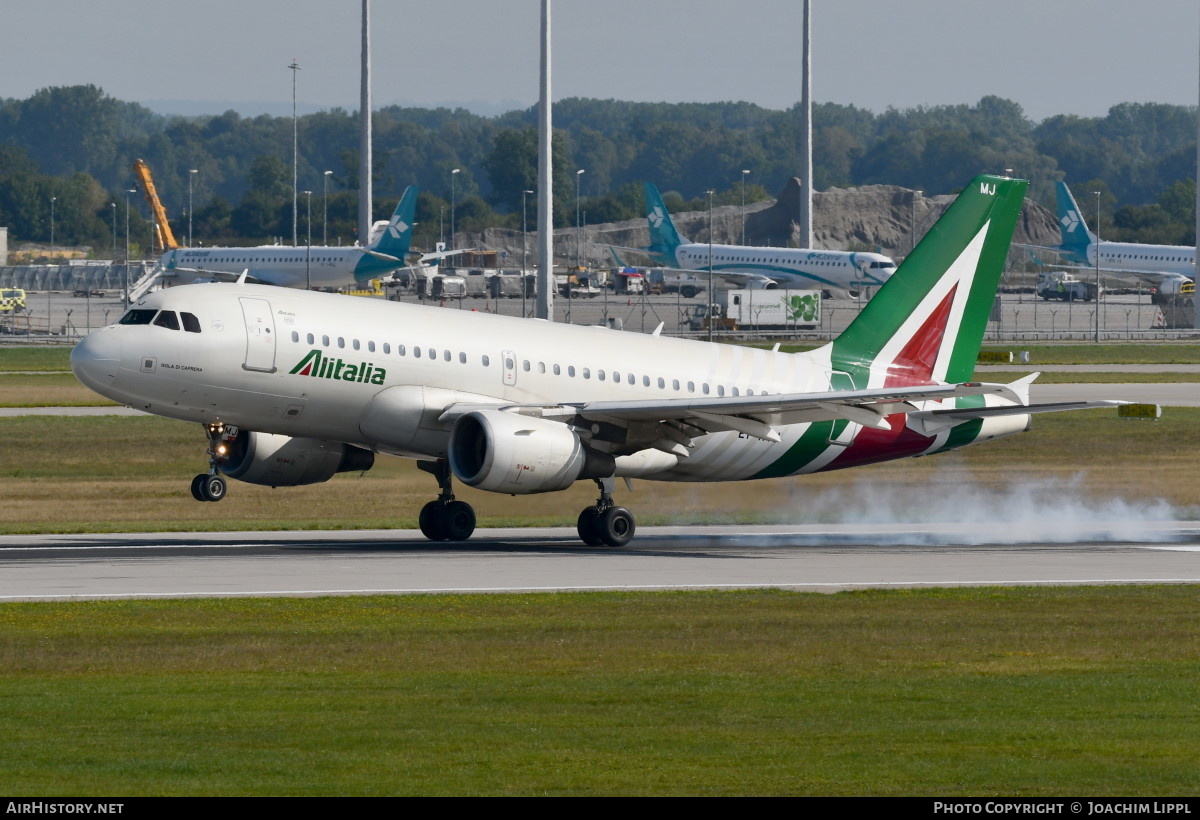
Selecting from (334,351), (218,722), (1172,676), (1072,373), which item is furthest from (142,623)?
(1072,373)

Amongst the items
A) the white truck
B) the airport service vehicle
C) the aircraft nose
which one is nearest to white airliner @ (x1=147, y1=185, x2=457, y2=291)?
the white truck

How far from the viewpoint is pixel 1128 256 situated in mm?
183375

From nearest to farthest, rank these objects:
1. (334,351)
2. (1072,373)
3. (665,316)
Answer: (334,351) < (1072,373) < (665,316)

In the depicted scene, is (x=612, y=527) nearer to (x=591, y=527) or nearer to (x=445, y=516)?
(x=591, y=527)

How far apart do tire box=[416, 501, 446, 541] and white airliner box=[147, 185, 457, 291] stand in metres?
104

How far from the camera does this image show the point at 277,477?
125 ft

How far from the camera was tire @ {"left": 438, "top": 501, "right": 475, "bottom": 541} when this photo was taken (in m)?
39.0

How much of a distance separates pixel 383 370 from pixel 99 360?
17.9 ft

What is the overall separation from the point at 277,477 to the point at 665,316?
118 metres


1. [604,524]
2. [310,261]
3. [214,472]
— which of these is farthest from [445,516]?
[310,261]

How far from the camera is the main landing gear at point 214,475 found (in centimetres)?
3522

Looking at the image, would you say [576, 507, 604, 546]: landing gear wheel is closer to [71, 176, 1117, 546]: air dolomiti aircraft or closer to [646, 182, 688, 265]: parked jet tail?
[71, 176, 1117, 546]: air dolomiti aircraft

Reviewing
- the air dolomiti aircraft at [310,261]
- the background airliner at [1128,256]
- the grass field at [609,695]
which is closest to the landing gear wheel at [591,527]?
the grass field at [609,695]
